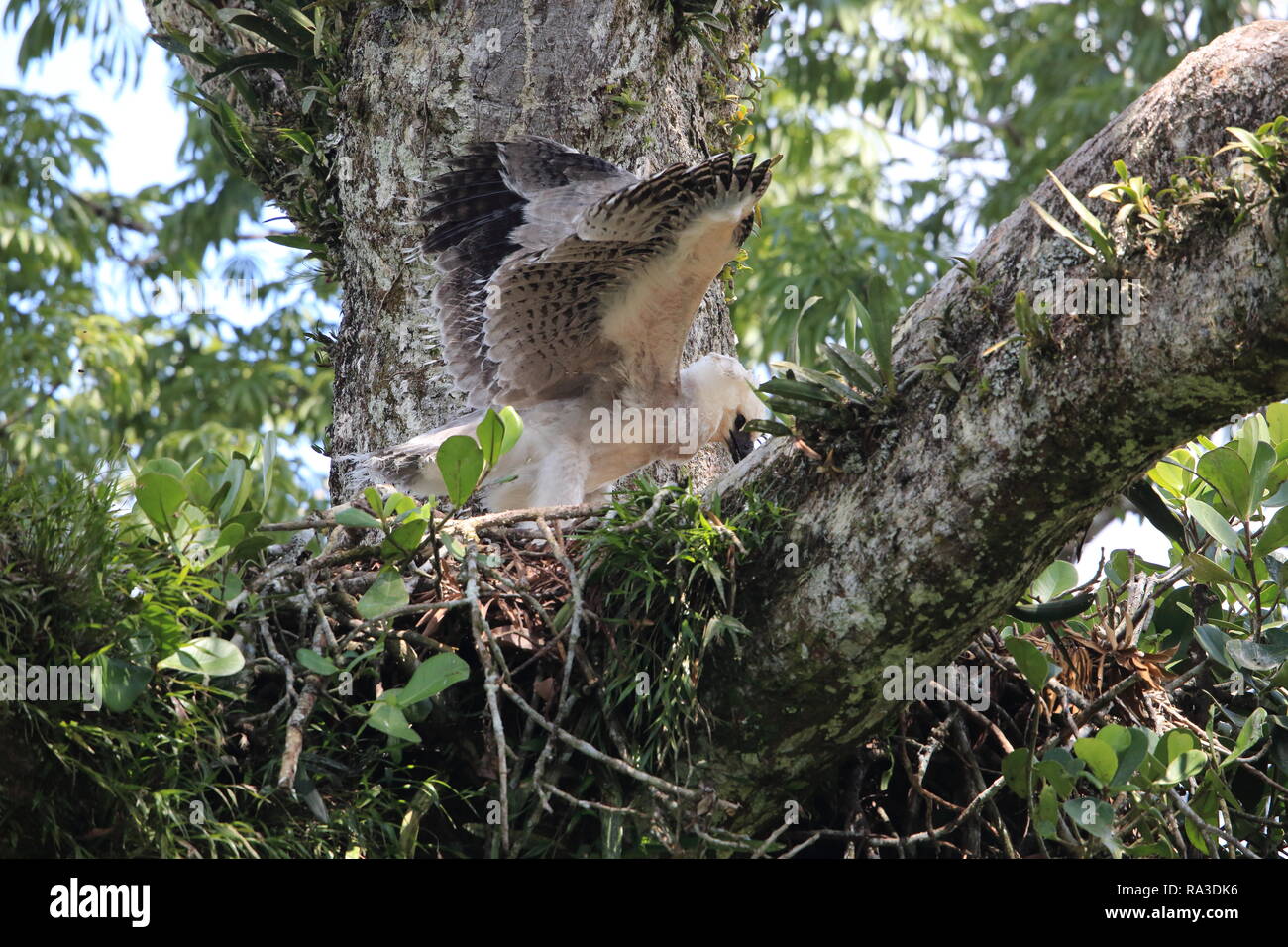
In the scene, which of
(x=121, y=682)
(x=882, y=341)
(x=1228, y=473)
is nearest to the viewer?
(x=121, y=682)

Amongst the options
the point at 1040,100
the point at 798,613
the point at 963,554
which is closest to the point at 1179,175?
the point at 963,554

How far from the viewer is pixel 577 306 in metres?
4.07

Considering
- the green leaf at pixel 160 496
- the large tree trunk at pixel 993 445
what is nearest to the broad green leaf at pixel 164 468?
the green leaf at pixel 160 496

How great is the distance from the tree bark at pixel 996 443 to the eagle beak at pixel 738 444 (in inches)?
68.7

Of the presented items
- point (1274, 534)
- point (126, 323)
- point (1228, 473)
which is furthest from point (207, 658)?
point (126, 323)

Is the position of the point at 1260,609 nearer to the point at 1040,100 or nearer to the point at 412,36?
the point at 412,36

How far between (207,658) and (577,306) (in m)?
1.95

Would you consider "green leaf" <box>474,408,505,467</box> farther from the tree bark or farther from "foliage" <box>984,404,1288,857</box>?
"foliage" <box>984,404,1288,857</box>

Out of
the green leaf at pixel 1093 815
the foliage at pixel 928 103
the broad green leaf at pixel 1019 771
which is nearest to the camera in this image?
the green leaf at pixel 1093 815

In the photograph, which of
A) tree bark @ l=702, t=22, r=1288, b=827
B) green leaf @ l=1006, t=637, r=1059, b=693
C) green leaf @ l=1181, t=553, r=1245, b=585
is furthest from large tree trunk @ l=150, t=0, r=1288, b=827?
green leaf @ l=1181, t=553, r=1245, b=585

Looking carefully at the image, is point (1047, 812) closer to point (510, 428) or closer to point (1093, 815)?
point (1093, 815)

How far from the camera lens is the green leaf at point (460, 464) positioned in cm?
272

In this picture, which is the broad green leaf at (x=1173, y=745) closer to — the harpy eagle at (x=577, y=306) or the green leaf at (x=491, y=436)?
the green leaf at (x=491, y=436)
